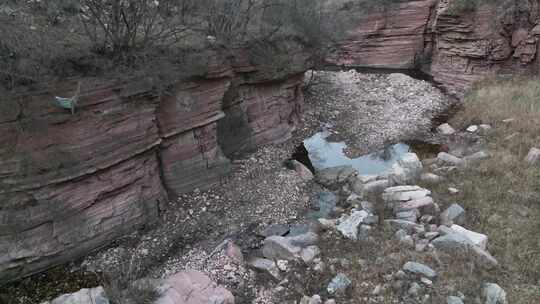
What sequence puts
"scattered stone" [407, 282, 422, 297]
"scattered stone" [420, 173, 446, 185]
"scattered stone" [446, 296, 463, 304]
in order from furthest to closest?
"scattered stone" [420, 173, 446, 185] → "scattered stone" [407, 282, 422, 297] → "scattered stone" [446, 296, 463, 304]

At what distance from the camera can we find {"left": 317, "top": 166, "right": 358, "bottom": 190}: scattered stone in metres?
9.82

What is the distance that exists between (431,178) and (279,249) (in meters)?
4.20

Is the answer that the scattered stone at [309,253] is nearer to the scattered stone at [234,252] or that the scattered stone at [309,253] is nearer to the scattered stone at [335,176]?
the scattered stone at [234,252]

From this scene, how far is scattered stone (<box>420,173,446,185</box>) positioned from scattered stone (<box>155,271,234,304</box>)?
530 cm

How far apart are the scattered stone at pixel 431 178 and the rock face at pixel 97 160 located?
179 inches

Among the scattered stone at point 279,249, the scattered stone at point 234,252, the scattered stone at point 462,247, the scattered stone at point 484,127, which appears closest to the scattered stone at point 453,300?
the scattered stone at point 462,247

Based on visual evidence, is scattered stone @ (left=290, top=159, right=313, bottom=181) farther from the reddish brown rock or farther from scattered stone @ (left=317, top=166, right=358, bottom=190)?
the reddish brown rock

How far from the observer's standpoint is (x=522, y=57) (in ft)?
48.7

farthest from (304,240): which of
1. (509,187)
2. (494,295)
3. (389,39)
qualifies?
(389,39)

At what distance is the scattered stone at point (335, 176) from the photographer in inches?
387

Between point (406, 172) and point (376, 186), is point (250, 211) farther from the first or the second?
point (406, 172)

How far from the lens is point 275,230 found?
308 inches

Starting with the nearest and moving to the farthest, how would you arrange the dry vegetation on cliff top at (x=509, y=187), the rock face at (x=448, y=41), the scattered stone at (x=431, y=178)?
the dry vegetation on cliff top at (x=509, y=187), the scattered stone at (x=431, y=178), the rock face at (x=448, y=41)

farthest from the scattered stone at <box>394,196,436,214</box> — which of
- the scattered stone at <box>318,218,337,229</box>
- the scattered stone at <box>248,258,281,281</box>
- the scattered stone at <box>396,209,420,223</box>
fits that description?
the scattered stone at <box>248,258,281,281</box>
